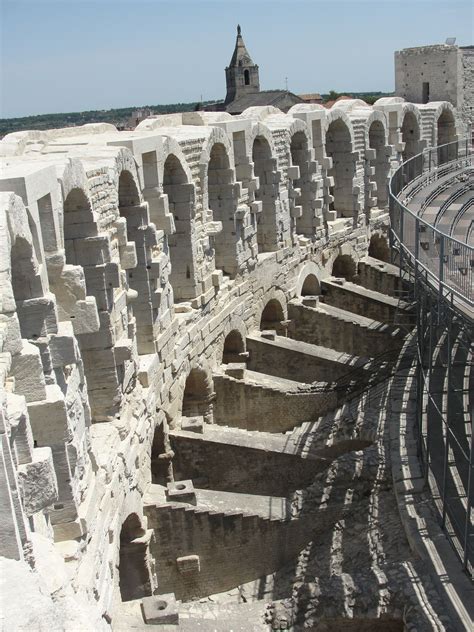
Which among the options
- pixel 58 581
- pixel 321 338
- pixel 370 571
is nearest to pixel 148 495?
pixel 370 571

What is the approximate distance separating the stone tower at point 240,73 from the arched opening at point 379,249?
34.9 metres

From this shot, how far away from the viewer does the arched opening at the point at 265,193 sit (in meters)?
14.7

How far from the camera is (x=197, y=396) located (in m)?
11.9

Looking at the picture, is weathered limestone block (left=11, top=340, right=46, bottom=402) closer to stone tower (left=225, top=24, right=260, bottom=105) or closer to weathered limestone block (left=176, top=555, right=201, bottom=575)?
weathered limestone block (left=176, top=555, right=201, bottom=575)

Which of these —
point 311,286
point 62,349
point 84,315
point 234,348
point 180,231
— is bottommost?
point 234,348

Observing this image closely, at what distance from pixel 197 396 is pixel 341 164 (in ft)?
28.0

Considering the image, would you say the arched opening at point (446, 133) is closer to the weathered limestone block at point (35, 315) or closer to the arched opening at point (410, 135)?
the arched opening at point (410, 135)

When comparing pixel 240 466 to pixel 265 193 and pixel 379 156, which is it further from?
pixel 379 156

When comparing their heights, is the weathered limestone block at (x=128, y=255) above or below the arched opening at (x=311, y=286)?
above

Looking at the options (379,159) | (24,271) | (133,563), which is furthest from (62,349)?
(379,159)

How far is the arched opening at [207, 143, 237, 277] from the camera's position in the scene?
13.1 meters

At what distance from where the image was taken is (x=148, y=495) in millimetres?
9016

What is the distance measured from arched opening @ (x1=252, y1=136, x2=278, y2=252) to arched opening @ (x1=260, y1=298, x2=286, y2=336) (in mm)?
1153

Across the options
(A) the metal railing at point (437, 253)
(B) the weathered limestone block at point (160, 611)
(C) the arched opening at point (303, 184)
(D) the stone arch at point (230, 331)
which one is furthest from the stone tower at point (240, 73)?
(B) the weathered limestone block at point (160, 611)
